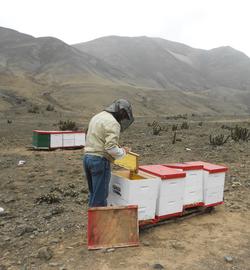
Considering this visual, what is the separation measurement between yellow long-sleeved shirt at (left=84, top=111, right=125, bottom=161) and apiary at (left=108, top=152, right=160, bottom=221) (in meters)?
0.38

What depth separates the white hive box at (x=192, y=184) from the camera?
19.2 feet

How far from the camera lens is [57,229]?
18.4 ft

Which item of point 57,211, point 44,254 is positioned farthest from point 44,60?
point 44,254

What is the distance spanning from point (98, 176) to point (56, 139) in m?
7.86

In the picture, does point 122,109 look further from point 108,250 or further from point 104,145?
point 108,250

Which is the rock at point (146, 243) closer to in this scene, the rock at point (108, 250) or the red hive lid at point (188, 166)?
the rock at point (108, 250)

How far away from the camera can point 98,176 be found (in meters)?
5.22

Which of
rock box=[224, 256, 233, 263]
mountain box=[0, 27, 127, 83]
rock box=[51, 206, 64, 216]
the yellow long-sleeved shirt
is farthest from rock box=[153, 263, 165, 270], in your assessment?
mountain box=[0, 27, 127, 83]

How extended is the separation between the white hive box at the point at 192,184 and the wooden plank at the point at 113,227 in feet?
3.64

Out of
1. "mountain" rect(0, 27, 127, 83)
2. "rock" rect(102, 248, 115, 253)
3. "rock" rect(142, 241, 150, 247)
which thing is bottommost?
"rock" rect(102, 248, 115, 253)

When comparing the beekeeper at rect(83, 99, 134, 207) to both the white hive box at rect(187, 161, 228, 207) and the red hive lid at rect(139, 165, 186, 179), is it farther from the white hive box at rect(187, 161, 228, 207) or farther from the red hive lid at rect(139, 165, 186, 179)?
the white hive box at rect(187, 161, 228, 207)

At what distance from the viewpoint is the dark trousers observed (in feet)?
16.9

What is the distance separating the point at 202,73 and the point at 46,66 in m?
57.7

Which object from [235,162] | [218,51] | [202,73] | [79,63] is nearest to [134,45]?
[202,73]
